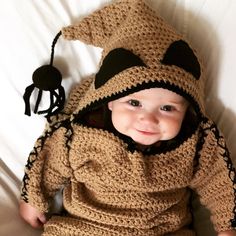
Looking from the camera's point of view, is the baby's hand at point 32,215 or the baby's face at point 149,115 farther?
the baby's hand at point 32,215

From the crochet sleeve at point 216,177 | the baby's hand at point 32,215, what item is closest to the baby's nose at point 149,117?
the crochet sleeve at point 216,177

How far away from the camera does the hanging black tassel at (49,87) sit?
95 centimetres

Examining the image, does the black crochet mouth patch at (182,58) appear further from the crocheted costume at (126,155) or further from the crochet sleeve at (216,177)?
the crochet sleeve at (216,177)

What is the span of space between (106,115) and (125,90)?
12 centimetres

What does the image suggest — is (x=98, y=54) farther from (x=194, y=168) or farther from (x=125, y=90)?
(x=194, y=168)

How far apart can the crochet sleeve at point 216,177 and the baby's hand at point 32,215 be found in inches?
13.3

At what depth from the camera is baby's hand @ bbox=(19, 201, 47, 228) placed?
3.38 ft

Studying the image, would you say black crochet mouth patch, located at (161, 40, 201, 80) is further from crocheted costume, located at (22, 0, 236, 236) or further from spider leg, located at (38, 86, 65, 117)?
spider leg, located at (38, 86, 65, 117)

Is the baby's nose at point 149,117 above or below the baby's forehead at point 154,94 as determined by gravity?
below

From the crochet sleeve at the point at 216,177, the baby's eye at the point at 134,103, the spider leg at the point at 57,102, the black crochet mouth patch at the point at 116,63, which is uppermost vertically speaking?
the black crochet mouth patch at the point at 116,63

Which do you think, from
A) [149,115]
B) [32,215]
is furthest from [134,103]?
[32,215]

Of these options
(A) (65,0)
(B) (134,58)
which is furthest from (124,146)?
(A) (65,0)

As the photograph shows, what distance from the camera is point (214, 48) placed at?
96 cm

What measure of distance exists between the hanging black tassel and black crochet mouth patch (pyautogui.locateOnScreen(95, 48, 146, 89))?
0.36ft
